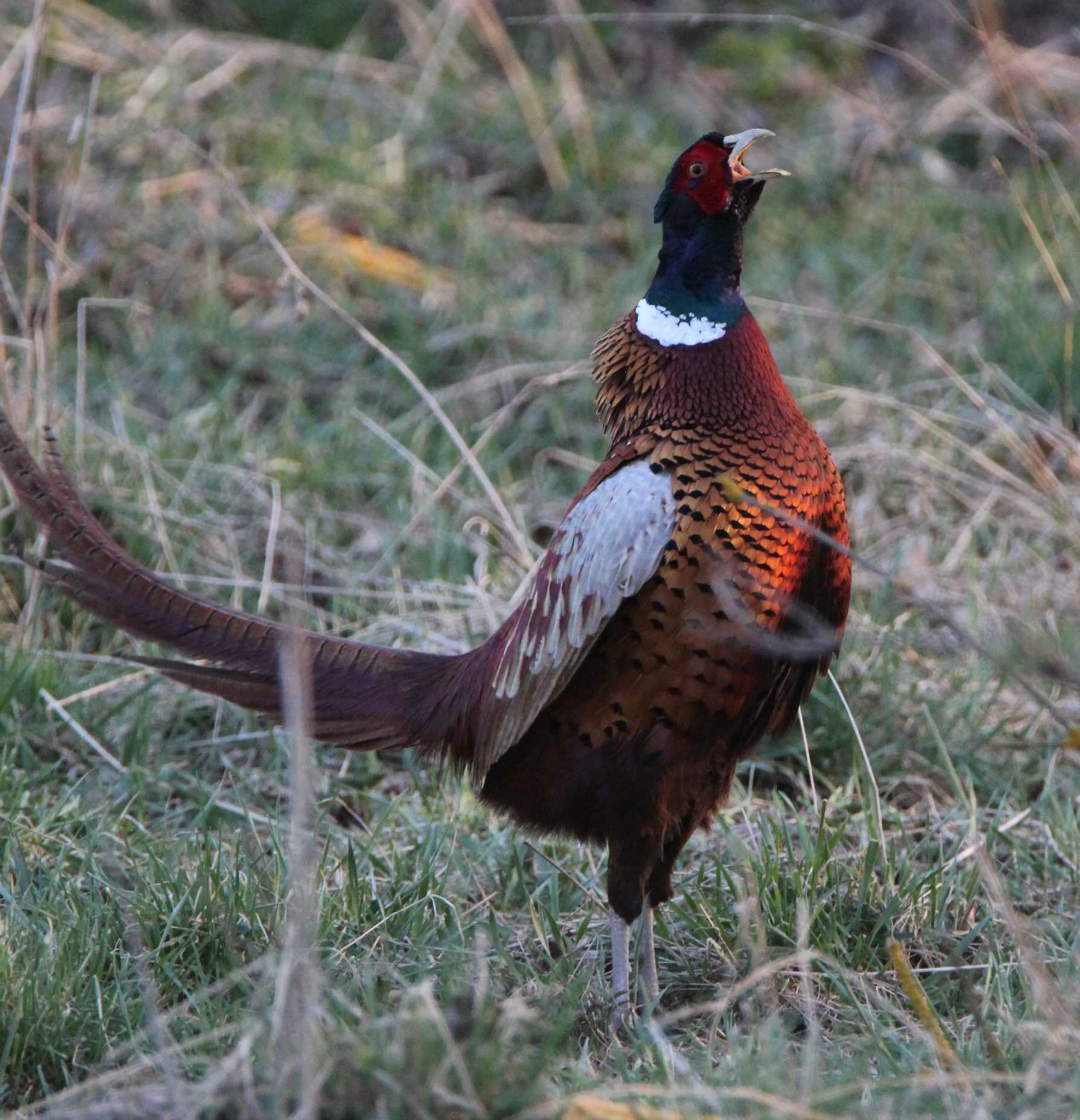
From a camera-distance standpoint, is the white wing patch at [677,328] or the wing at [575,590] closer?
the wing at [575,590]

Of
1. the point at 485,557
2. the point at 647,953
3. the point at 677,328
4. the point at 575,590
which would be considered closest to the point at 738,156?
the point at 677,328

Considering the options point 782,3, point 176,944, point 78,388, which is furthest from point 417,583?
point 782,3

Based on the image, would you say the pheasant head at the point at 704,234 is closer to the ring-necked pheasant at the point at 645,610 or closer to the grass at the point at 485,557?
the ring-necked pheasant at the point at 645,610

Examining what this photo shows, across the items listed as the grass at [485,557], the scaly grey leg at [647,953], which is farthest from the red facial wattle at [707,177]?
the scaly grey leg at [647,953]

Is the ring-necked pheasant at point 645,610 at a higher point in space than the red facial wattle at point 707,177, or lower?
lower

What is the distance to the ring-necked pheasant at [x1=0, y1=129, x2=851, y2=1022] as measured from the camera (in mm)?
2619

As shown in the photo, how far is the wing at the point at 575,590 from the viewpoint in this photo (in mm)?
2637

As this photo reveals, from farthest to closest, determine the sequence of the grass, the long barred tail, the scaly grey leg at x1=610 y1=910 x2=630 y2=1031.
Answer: the long barred tail → the scaly grey leg at x1=610 y1=910 x2=630 y2=1031 → the grass

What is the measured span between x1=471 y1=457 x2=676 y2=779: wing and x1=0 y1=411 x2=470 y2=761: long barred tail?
16 cm

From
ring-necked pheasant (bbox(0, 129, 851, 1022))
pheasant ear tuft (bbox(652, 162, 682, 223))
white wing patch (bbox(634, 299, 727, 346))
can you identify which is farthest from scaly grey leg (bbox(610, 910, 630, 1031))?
pheasant ear tuft (bbox(652, 162, 682, 223))

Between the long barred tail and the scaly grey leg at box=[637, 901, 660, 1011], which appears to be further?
the long barred tail

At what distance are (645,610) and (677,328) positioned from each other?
554mm

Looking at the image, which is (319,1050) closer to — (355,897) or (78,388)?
(355,897)

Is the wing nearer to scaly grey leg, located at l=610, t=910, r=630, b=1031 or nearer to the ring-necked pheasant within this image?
the ring-necked pheasant
